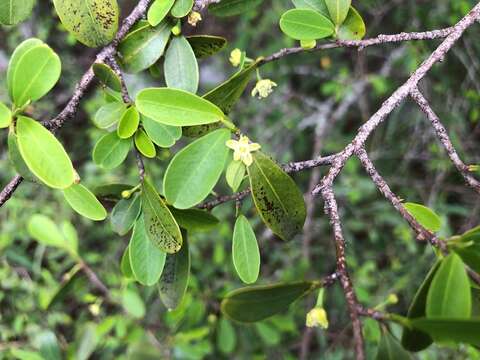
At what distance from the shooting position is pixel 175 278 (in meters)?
0.96

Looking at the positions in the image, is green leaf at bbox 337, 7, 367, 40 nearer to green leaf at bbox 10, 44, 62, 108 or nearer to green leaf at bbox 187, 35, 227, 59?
green leaf at bbox 187, 35, 227, 59

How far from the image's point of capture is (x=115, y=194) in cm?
98

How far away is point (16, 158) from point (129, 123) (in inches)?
7.1

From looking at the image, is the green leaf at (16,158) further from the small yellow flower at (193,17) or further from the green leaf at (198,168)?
the small yellow flower at (193,17)

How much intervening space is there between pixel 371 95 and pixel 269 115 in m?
0.50

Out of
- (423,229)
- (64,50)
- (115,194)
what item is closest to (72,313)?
(64,50)

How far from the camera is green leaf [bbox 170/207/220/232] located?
3.03ft

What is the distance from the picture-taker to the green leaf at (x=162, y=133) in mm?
863

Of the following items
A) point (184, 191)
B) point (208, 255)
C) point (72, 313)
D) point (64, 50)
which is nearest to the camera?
point (184, 191)

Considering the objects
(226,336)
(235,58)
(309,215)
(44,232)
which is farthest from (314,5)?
(309,215)

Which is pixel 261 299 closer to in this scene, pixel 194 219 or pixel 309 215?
pixel 194 219

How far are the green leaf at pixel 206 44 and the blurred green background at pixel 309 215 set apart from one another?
968 millimetres

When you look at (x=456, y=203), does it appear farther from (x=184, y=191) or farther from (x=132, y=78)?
(x=184, y=191)

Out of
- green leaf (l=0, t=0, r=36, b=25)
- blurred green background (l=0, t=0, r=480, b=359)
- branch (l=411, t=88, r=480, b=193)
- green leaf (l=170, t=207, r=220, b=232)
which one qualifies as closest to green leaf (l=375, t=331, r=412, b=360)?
branch (l=411, t=88, r=480, b=193)
